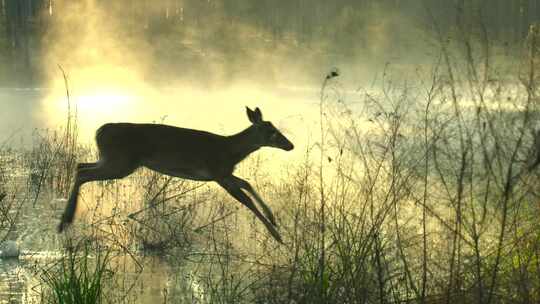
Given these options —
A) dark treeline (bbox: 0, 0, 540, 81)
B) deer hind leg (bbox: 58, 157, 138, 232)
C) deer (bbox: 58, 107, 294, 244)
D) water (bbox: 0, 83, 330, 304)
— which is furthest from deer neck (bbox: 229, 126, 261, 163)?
dark treeline (bbox: 0, 0, 540, 81)

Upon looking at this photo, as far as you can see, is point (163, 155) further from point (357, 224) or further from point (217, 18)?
point (217, 18)

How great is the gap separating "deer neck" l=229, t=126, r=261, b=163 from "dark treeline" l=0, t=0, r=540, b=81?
45400mm

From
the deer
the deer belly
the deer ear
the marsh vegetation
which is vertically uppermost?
the deer ear

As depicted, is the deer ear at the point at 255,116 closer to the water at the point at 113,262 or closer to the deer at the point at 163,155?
the deer at the point at 163,155

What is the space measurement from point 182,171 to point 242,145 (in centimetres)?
64

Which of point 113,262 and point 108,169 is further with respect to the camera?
point 108,169

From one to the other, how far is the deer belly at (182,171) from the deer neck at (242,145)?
1.13 feet

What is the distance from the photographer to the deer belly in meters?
9.90

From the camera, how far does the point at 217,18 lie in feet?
232

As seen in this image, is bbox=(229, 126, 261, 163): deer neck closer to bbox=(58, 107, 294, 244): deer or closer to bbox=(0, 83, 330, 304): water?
bbox=(58, 107, 294, 244): deer

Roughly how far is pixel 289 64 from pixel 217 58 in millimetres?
4122

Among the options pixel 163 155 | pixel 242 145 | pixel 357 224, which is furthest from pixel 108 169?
pixel 357 224

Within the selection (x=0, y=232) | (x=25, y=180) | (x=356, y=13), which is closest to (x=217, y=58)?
(x=356, y=13)

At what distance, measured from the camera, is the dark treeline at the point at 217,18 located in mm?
61781
